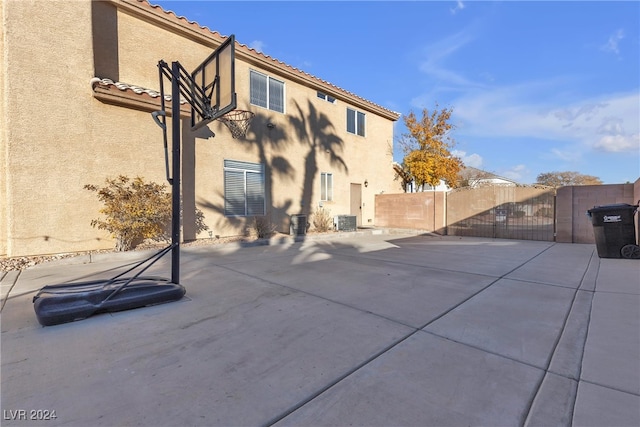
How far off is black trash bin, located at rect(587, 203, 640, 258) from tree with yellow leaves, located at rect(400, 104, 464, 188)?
37.3 feet

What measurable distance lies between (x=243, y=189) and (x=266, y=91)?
4.23 meters

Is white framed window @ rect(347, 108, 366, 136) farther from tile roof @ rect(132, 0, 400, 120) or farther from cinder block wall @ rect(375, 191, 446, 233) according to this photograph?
cinder block wall @ rect(375, 191, 446, 233)

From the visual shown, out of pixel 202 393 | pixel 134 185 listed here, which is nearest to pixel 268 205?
pixel 134 185

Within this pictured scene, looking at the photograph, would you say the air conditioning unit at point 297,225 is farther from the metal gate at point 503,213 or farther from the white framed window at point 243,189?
the metal gate at point 503,213

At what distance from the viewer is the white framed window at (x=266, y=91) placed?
1170cm

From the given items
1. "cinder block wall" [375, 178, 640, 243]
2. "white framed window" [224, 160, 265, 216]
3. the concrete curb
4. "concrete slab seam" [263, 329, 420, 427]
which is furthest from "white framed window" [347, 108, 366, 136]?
"concrete slab seam" [263, 329, 420, 427]

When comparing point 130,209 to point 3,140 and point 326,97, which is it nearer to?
point 3,140

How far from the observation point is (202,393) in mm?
2250

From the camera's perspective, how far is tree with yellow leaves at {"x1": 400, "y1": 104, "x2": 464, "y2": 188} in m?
18.7

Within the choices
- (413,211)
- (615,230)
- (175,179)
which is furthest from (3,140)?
(413,211)

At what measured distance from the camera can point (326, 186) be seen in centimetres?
1496

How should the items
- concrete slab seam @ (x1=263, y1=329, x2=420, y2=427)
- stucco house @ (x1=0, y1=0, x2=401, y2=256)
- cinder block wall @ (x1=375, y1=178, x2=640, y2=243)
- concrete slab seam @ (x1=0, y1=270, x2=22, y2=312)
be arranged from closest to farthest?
concrete slab seam @ (x1=263, y1=329, x2=420, y2=427)
concrete slab seam @ (x1=0, y1=270, x2=22, y2=312)
stucco house @ (x1=0, y1=0, x2=401, y2=256)
cinder block wall @ (x1=375, y1=178, x2=640, y2=243)

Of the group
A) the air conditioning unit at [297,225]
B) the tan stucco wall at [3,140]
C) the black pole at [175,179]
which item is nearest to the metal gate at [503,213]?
the air conditioning unit at [297,225]

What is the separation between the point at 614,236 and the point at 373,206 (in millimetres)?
11052
